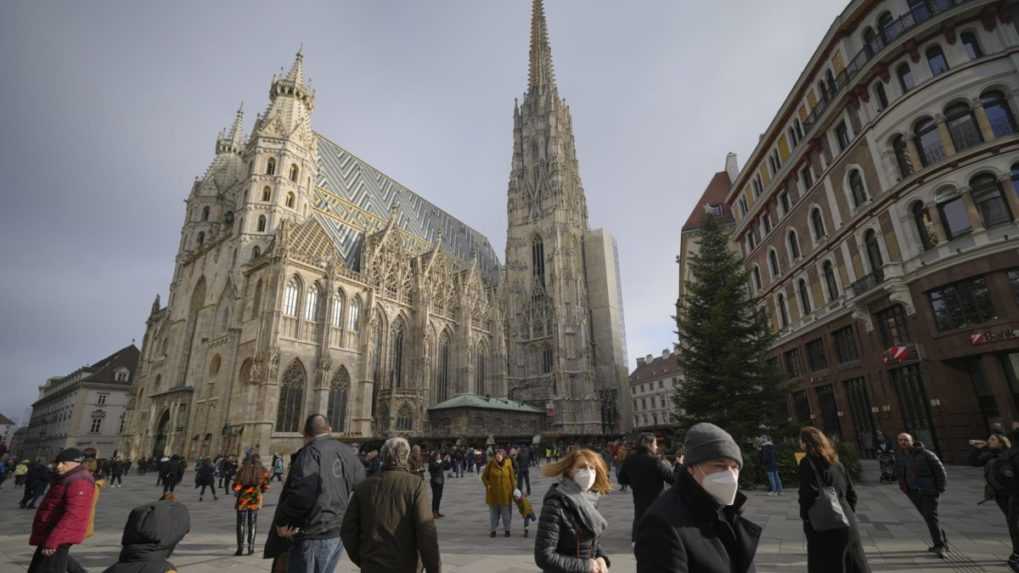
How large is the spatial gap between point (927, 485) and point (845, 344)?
16.0 meters

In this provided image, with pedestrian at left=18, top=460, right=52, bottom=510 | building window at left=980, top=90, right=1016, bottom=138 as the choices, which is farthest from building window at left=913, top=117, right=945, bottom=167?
pedestrian at left=18, top=460, right=52, bottom=510

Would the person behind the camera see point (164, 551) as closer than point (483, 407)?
Yes

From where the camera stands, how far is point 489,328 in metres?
49.7

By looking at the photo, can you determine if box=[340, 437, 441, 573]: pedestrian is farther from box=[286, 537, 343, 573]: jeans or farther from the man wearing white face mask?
the man wearing white face mask

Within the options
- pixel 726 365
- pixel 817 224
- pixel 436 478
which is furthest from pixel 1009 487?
pixel 817 224

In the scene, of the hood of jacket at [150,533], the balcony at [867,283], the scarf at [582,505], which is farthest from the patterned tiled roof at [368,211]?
the scarf at [582,505]

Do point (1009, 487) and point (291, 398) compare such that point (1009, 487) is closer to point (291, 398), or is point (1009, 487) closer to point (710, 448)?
point (710, 448)

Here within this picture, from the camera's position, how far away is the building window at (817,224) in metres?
20.6

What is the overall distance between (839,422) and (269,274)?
108 ft

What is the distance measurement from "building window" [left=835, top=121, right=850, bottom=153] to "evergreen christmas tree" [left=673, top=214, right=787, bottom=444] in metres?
7.33

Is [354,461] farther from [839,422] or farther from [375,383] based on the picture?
[375,383]

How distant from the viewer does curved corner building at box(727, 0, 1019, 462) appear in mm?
13680

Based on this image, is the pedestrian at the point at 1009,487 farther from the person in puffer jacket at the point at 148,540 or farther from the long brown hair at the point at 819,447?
the person in puffer jacket at the point at 148,540

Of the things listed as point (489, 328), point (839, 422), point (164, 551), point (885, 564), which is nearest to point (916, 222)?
point (839, 422)
